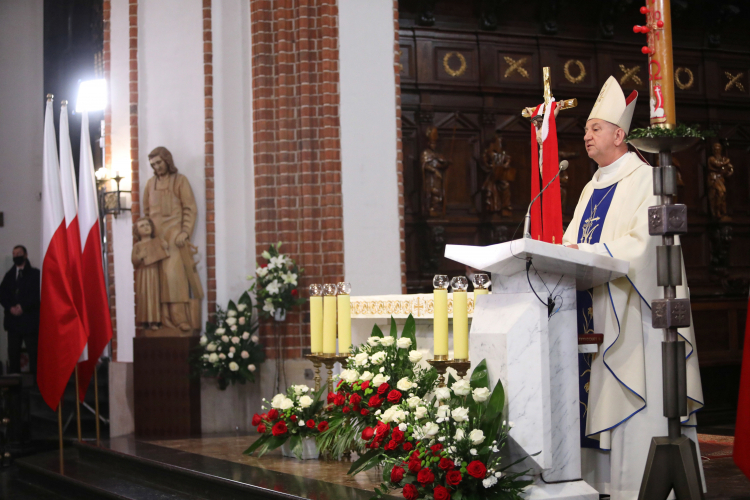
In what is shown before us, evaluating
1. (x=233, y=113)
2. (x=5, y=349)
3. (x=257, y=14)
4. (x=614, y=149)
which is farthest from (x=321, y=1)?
(x=5, y=349)

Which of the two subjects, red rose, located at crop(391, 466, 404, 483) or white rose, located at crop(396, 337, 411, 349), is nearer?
red rose, located at crop(391, 466, 404, 483)

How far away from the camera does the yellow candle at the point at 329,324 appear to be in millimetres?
4656

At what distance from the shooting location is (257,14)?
7.43 m

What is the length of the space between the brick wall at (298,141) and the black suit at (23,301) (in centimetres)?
334

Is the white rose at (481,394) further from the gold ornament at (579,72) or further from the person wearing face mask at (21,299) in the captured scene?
the person wearing face mask at (21,299)

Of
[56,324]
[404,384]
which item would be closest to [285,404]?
[404,384]

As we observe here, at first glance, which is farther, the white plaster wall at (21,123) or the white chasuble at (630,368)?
the white plaster wall at (21,123)

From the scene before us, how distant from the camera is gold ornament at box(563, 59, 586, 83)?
29.9 feet

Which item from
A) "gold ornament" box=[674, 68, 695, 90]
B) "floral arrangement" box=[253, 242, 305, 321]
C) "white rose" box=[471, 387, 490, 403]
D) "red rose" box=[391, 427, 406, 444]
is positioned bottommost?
"red rose" box=[391, 427, 406, 444]

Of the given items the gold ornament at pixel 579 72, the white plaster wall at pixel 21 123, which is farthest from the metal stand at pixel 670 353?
the white plaster wall at pixel 21 123

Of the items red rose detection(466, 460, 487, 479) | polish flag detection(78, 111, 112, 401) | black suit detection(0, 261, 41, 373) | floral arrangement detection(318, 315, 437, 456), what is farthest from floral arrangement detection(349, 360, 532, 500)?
black suit detection(0, 261, 41, 373)

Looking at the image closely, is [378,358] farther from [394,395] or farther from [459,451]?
[459,451]

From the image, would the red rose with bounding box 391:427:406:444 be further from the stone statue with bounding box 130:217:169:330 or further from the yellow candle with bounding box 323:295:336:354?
the stone statue with bounding box 130:217:169:330

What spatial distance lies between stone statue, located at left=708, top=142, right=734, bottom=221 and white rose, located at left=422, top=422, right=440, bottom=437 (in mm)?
7488
